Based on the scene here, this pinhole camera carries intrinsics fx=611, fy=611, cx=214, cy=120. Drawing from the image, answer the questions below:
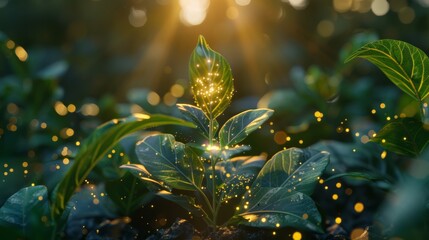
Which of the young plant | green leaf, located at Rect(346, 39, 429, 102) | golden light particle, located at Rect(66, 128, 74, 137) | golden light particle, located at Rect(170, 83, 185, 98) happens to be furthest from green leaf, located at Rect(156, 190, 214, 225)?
golden light particle, located at Rect(170, 83, 185, 98)

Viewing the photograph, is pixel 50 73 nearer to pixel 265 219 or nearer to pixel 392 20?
pixel 265 219

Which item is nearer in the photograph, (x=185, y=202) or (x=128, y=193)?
(x=185, y=202)

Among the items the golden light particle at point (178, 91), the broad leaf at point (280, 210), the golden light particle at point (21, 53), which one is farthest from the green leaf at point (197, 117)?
the golden light particle at point (178, 91)

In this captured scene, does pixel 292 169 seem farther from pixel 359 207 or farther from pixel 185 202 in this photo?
pixel 359 207

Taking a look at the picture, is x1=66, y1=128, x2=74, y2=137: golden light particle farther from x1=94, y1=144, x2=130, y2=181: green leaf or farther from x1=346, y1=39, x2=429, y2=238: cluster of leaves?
x1=346, y1=39, x2=429, y2=238: cluster of leaves

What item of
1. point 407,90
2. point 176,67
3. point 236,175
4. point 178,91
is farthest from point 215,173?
point 176,67
